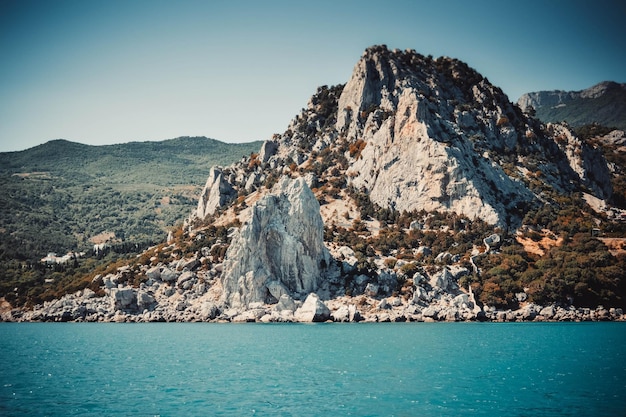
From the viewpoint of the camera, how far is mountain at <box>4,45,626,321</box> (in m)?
65.7

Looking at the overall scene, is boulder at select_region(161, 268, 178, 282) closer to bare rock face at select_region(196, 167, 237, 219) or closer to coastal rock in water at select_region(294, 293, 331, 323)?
coastal rock in water at select_region(294, 293, 331, 323)

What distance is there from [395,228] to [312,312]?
3103 cm

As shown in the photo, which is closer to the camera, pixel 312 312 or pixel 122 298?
pixel 312 312

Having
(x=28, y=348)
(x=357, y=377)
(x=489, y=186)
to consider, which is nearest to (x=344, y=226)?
(x=489, y=186)

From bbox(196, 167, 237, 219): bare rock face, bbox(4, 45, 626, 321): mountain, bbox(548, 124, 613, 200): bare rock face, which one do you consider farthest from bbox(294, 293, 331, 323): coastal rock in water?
bbox(548, 124, 613, 200): bare rock face

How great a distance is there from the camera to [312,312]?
63031 millimetres

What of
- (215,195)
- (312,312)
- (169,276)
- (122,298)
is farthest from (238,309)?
(215,195)

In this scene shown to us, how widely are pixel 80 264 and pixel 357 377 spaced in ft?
338

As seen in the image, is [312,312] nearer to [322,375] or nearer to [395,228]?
[395,228]

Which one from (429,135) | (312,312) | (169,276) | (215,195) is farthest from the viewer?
(215,195)

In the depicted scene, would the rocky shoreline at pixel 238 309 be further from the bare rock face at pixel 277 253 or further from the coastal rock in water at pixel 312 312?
the bare rock face at pixel 277 253

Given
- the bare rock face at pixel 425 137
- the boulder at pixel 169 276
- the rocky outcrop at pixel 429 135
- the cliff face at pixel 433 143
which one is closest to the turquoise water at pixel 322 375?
the boulder at pixel 169 276

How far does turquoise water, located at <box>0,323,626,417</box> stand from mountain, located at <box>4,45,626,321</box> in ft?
68.1

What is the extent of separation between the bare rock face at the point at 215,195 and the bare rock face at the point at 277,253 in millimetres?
41272
